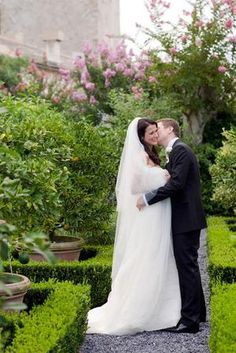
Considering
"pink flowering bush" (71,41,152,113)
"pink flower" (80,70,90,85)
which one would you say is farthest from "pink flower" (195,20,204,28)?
"pink flower" (80,70,90,85)

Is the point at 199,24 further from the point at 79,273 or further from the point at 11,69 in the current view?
the point at 11,69

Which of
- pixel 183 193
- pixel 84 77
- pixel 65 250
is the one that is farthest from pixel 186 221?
pixel 84 77

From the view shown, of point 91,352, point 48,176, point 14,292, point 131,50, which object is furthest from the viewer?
point 131,50

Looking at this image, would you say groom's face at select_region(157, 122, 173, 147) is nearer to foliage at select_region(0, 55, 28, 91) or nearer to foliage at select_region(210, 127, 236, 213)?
foliage at select_region(210, 127, 236, 213)

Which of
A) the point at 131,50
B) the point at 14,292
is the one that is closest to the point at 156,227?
the point at 14,292

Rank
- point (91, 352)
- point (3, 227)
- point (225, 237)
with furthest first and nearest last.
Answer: point (225, 237) → point (91, 352) → point (3, 227)

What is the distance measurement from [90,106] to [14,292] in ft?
41.8

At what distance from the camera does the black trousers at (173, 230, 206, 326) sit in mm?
5969

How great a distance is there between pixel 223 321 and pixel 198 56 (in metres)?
9.49

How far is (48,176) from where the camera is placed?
19.4 feet

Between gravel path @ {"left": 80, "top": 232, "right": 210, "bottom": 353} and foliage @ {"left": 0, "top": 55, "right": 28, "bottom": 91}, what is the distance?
17.8 m

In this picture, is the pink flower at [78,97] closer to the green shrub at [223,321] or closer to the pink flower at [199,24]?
the pink flower at [199,24]

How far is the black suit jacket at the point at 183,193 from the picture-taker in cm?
595

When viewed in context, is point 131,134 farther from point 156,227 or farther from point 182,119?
point 182,119
